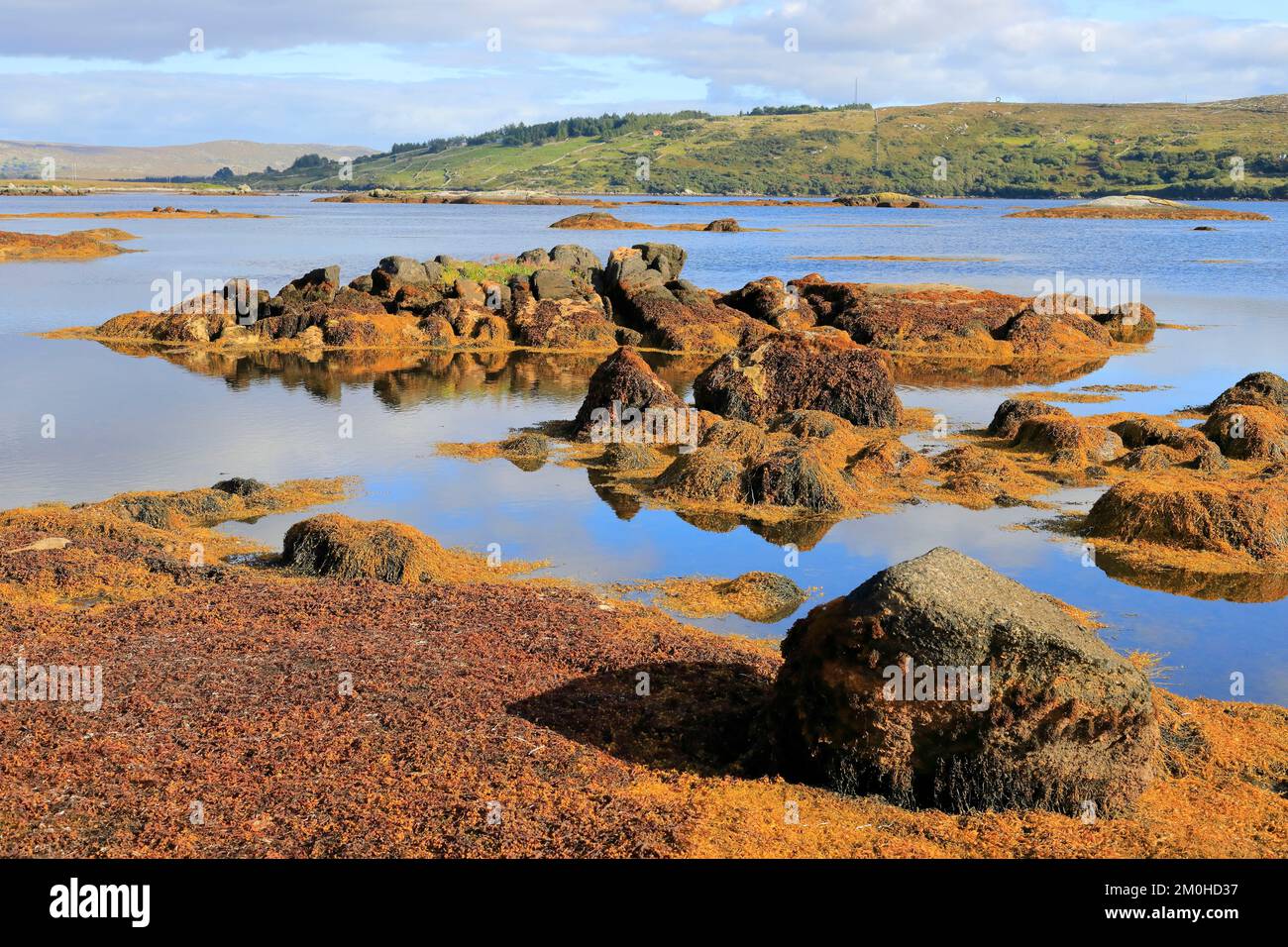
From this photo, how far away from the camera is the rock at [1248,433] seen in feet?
76.5

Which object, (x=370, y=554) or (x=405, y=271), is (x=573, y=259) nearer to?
(x=405, y=271)

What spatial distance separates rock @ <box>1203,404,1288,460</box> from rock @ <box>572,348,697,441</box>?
36.7ft

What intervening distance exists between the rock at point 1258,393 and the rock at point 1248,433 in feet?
7.74

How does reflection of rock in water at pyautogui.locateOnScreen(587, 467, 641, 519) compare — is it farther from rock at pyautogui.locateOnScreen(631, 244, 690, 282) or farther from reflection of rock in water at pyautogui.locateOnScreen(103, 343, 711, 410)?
rock at pyautogui.locateOnScreen(631, 244, 690, 282)

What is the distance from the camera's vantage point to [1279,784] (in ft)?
32.8

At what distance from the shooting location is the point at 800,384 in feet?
92.8

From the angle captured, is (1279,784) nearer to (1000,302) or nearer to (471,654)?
(471,654)

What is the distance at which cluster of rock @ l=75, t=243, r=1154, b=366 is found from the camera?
41.6 meters

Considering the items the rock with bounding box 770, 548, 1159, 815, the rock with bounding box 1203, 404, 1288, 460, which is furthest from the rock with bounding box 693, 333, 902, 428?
Answer: the rock with bounding box 770, 548, 1159, 815

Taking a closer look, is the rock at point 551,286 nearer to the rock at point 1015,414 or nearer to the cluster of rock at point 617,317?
the cluster of rock at point 617,317

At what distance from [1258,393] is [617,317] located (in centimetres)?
2524

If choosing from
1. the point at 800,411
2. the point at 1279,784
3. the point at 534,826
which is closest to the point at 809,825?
the point at 534,826

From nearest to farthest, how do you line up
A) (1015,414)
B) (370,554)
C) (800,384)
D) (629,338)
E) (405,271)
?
1. (370,554)
2. (1015,414)
3. (800,384)
4. (629,338)
5. (405,271)

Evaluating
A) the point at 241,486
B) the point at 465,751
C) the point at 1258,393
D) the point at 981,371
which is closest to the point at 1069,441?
the point at 1258,393
